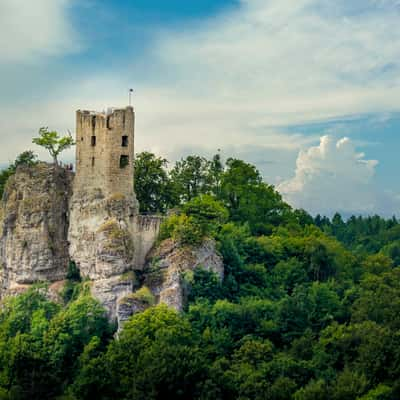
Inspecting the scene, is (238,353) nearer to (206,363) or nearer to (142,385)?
(206,363)

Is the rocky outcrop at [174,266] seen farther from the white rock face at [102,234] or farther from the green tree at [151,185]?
the green tree at [151,185]

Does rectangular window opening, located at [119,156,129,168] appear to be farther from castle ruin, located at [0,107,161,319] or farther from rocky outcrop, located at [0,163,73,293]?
rocky outcrop, located at [0,163,73,293]

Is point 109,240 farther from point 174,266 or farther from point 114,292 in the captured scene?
point 174,266

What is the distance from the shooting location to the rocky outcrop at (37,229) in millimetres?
72125

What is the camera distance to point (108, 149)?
6900 centimetres

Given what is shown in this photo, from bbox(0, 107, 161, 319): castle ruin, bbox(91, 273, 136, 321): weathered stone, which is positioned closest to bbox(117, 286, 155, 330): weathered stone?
bbox(91, 273, 136, 321): weathered stone

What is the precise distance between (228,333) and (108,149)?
15.4 m

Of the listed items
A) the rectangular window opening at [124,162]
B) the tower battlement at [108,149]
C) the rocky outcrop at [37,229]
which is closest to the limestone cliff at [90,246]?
the rocky outcrop at [37,229]

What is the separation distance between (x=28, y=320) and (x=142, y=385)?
13894mm

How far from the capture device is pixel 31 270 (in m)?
72.2

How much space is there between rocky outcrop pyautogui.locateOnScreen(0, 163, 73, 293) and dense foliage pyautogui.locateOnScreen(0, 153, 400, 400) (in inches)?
70.1

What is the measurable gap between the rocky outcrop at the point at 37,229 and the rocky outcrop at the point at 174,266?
24.7 ft

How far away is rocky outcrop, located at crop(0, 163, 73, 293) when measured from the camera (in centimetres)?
7212

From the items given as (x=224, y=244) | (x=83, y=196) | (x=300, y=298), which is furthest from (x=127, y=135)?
(x=300, y=298)
